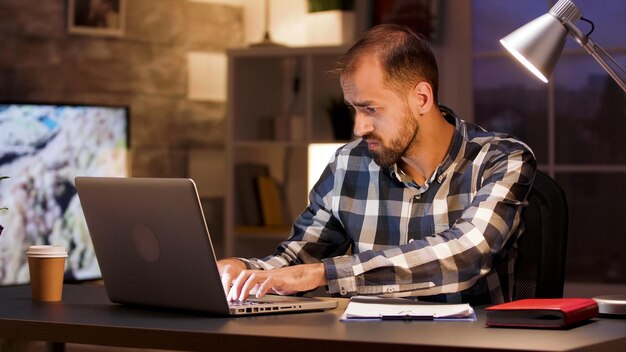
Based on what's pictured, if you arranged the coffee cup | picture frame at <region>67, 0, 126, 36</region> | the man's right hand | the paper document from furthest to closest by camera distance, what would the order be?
1. picture frame at <region>67, 0, 126, 36</region>
2. the coffee cup
3. the man's right hand
4. the paper document

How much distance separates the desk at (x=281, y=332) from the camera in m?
1.51

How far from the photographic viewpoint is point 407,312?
1.78m

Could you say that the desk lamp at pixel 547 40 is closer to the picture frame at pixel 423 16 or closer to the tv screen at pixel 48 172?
the tv screen at pixel 48 172

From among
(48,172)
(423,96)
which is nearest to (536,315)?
(423,96)

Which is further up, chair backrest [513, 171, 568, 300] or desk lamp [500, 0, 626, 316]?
desk lamp [500, 0, 626, 316]

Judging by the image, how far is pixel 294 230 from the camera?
252 centimetres

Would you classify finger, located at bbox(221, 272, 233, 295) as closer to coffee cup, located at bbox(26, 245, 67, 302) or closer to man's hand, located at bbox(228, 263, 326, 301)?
man's hand, located at bbox(228, 263, 326, 301)

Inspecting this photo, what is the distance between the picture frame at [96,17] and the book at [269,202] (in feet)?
2.88

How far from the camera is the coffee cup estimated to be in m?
2.14

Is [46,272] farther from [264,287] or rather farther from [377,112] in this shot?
[377,112]

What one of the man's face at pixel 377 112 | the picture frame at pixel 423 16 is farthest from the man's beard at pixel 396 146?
the picture frame at pixel 423 16

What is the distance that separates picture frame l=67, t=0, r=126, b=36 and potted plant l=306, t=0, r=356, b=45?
80cm

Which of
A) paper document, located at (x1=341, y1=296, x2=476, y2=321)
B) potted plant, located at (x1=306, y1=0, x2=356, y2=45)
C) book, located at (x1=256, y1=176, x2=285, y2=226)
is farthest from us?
book, located at (x1=256, y1=176, x2=285, y2=226)

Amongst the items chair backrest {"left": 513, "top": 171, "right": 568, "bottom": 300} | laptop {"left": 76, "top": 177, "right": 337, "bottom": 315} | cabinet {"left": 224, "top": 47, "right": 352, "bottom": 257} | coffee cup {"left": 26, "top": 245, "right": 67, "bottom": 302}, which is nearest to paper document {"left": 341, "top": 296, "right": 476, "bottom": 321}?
laptop {"left": 76, "top": 177, "right": 337, "bottom": 315}
